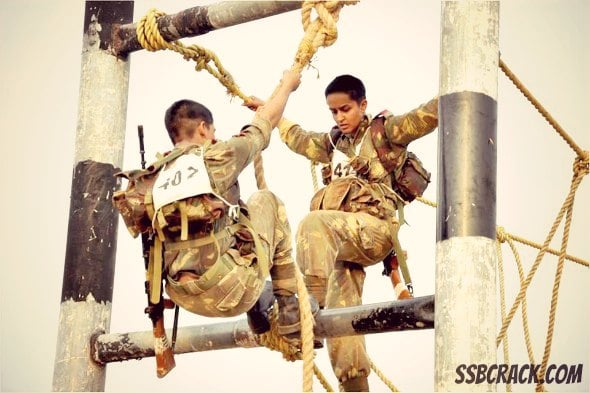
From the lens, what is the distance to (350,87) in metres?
8.56

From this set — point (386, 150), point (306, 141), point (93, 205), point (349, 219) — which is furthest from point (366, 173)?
point (93, 205)

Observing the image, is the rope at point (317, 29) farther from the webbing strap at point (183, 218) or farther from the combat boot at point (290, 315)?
the combat boot at point (290, 315)

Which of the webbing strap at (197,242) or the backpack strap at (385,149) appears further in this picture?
the backpack strap at (385,149)

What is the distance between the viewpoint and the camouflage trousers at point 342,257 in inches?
307

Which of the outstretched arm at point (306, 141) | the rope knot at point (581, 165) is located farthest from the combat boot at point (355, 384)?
the rope knot at point (581, 165)

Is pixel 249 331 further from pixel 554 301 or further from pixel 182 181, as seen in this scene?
pixel 554 301

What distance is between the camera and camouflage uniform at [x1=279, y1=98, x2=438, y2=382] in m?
7.90

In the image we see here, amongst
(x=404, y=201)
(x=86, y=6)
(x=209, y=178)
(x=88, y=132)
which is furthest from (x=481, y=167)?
(x=86, y=6)

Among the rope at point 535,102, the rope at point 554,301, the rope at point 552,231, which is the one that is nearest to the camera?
the rope at point 535,102

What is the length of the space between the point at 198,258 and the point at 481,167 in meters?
1.87

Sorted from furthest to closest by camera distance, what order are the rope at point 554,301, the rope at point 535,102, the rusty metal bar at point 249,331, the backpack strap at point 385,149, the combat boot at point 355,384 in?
the combat boot at point 355,384 → the backpack strap at point 385,149 → the rope at point 554,301 → the rope at point 535,102 → the rusty metal bar at point 249,331

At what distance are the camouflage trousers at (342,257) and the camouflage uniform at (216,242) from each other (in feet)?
2.27

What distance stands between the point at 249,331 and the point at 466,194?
6.57 ft

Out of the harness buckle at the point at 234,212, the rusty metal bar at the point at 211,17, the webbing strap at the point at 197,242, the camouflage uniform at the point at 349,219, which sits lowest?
the webbing strap at the point at 197,242
